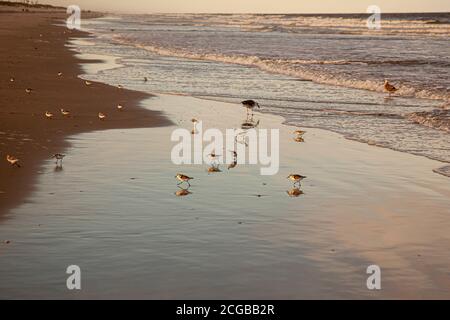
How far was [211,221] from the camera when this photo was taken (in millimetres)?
8430

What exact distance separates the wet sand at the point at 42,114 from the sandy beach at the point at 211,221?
0.23ft

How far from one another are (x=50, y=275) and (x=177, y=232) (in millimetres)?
1758

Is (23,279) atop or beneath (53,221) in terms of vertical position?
beneath

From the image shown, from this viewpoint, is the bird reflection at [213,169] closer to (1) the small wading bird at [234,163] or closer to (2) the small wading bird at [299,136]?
(1) the small wading bird at [234,163]

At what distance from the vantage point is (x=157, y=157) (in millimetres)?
12086

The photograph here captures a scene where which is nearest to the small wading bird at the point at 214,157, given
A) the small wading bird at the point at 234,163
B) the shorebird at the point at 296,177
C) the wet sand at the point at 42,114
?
the small wading bird at the point at 234,163

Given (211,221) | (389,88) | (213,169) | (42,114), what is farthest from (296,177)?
(389,88)

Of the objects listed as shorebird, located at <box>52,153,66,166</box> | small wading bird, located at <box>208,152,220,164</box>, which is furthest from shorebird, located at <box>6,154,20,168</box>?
small wading bird, located at <box>208,152,220,164</box>

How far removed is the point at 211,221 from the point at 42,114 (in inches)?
343

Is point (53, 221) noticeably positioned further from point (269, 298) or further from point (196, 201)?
point (269, 298)

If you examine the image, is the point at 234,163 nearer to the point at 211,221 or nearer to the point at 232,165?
the point at 232,165

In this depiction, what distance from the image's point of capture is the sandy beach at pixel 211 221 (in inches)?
258

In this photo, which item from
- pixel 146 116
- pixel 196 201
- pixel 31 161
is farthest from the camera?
pixel 146 116

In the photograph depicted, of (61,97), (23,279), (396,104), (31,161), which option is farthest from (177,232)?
(396,104)
